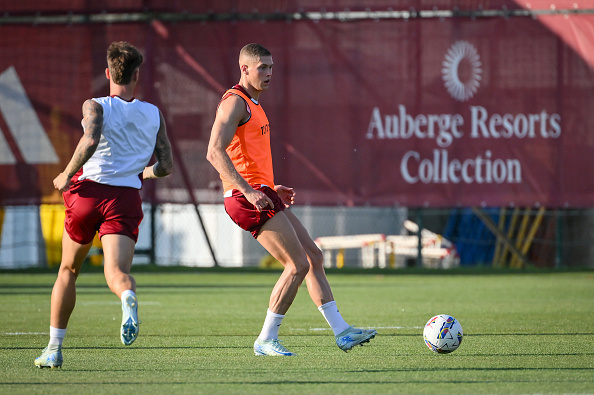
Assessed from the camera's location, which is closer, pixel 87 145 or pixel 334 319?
pixel 87 145

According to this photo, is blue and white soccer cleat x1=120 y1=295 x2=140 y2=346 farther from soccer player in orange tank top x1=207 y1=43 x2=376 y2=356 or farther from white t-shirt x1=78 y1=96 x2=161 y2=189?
soccer player in orange tank top x1=207 y1=43 x2=376 y2=356

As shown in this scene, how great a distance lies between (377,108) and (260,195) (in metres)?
9.64

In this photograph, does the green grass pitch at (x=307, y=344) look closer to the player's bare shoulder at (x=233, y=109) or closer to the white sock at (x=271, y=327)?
the white sock at (x=271, y=327)

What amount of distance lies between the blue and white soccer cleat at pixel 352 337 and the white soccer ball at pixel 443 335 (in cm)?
42

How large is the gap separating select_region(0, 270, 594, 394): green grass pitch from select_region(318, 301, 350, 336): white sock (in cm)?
18

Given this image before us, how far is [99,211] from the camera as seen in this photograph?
5645 mm

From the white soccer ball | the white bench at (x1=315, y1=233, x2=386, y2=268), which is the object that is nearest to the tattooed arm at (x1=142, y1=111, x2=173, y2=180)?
the white soccer ball

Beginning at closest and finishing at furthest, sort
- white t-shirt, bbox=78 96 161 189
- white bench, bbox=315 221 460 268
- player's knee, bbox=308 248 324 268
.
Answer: white t-shirt, bbox=78 96 161 189, player's knee, bbox=308 248 324 268, white bench, bbox=315 221 460 268

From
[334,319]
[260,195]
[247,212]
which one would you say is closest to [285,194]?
[247,212]

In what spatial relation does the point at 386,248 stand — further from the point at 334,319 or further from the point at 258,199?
the point at 258,199

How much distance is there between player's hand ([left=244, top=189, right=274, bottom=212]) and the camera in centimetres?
621

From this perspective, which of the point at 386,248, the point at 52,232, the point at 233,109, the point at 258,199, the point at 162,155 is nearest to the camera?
the point at 162,155

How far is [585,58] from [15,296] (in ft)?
31.3


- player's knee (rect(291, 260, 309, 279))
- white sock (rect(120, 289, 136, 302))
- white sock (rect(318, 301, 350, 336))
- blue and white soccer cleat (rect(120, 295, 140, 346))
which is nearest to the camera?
blue and white soccer cleat (rect(120, 295, 140, 346))
